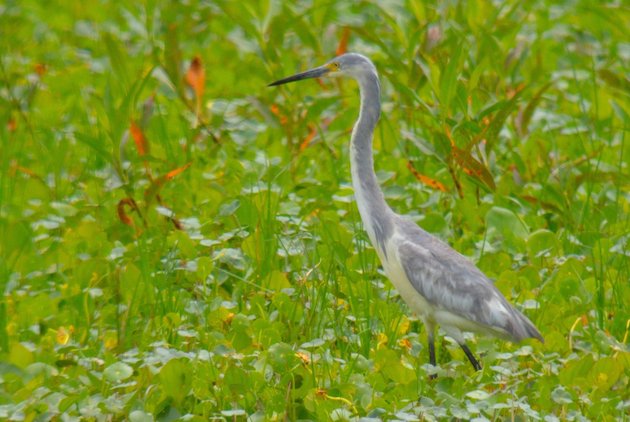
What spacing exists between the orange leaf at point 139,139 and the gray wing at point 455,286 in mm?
1806

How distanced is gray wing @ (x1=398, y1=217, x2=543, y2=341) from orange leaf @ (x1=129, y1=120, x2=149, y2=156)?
1.81 meters

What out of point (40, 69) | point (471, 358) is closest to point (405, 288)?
point (471, 358)

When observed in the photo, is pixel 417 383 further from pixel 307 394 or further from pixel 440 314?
pixel 440 314

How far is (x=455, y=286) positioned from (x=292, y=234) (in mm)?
882

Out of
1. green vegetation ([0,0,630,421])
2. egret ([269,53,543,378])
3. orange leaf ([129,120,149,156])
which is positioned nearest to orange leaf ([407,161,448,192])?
green vegetation ([0,0,630,421])

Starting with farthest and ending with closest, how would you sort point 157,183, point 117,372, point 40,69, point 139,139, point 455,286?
point 40,69 → point 139,139 → point 157,183 → point 455,286 → point 117,372

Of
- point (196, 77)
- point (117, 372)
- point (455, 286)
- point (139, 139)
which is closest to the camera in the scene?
point (117, 372)

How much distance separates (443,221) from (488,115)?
786 mm

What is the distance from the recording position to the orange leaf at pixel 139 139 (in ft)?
22.0

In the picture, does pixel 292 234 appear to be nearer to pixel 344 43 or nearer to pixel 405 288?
pixel 405 288

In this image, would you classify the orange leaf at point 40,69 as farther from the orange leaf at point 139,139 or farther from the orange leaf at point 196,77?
the orange leaf at point 139,139

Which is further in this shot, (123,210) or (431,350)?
(123,210)

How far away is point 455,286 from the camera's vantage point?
17.3 feet

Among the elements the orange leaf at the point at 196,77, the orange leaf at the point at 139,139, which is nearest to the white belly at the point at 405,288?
the orange leaf at the point at 139,139
